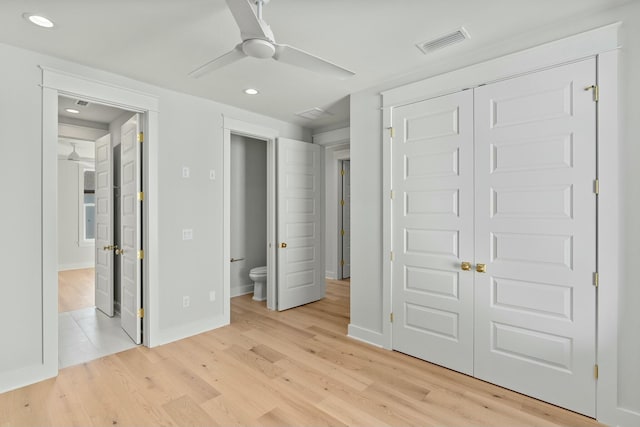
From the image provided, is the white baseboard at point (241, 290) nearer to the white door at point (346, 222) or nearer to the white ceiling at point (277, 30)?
the white door at point (346, 222)

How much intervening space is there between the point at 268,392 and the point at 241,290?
3001 mm

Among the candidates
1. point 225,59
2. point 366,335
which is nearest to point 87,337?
point 366,335

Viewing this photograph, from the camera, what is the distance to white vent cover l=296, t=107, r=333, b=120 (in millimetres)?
4020

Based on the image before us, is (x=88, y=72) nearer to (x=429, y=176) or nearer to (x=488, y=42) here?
(x=429, y=176)

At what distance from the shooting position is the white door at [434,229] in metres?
Result: 2.64

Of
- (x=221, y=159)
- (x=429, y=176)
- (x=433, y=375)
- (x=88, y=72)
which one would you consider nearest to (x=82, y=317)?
(x=221, y=159)

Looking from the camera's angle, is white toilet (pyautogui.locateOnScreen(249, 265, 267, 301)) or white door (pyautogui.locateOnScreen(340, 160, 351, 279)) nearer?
white toilet (pyautogui.locateOnScreen(249, 265, 267, 301))

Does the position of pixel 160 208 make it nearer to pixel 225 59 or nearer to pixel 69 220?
pixel 225 59

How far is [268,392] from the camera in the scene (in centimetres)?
240

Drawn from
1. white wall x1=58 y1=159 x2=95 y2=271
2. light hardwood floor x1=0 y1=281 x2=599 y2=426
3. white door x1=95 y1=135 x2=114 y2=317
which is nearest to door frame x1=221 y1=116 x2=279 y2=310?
light hardwood floor x1=0 y1=281 x2=599 y2=426

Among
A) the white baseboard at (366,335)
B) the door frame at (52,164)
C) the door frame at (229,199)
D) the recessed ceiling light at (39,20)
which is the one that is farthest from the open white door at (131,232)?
the white baseboard at (366,335)

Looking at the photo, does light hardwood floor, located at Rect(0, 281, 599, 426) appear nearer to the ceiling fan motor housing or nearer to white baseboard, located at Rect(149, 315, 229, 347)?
white baseboard, located at Rect(149, 315, 229, 347)

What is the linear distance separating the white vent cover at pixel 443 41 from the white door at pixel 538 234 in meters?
0.43

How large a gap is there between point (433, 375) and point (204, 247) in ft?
8.67
